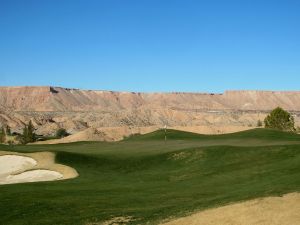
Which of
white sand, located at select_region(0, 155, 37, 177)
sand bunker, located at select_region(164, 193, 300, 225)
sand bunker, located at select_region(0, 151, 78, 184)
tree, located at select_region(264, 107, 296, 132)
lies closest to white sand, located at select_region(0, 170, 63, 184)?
sand bunker, located at select_region(0, 151, 78, 184)

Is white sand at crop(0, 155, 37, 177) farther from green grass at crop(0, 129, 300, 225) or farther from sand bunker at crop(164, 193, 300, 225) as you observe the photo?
sand bunker at crop(164, 193, 300, 225)

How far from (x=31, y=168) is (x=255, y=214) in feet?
103

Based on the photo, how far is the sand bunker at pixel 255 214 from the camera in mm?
18875

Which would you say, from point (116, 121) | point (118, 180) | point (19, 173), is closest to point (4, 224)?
point (118, 180)

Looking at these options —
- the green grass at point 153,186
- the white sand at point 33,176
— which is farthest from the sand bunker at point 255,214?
the white sand at point 33,176

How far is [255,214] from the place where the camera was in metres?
19.7

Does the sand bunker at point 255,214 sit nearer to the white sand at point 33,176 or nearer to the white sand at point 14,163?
the white sand at point 33,176

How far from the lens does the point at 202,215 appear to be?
20344 mm

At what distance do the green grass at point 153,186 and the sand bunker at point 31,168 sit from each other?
64.3 inches

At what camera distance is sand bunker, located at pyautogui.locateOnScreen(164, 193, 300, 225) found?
18875mm

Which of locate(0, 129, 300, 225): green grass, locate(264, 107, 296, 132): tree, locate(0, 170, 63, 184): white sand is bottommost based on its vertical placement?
locate(0, 170, 63, 184): white sand

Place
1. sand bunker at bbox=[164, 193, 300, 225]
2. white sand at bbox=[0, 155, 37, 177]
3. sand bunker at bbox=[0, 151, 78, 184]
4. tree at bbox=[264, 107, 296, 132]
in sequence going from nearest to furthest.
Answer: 1. sand bunker at bbox=[164, 193, 300, 225]
2. sand bunker at bbox=[0, 151, 78, 184]
3. white sand at bbox=[0, 155, 37, 177]
4. tree at bbox=[264, 107, 296, 132]

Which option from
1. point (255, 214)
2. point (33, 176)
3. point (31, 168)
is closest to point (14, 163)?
point (31, 168)

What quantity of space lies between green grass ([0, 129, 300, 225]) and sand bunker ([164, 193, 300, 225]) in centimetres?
121
